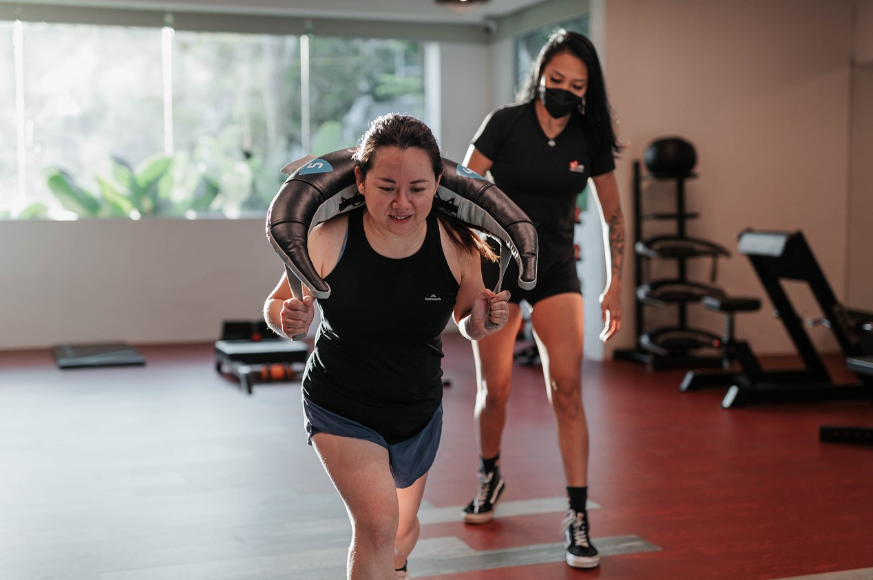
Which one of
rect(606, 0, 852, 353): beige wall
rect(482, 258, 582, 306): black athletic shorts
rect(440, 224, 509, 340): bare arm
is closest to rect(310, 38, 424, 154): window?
rect(606, 0, 852, 353): beige wall

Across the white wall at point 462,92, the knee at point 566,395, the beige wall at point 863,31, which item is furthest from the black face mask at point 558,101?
the white wall at point 462,92

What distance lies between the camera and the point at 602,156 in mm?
2996

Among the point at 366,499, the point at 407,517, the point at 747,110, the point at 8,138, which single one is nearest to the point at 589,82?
the point at 407,517

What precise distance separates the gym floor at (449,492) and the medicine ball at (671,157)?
1.56 meters

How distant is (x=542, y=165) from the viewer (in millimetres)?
2936

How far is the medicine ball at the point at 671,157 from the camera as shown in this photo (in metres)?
6.42

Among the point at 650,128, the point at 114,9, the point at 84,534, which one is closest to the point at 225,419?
the point at 84,534

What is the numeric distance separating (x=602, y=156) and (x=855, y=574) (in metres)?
1.39

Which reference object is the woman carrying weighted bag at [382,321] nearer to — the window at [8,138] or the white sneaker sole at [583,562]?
the white sneaker sole at [583,562]

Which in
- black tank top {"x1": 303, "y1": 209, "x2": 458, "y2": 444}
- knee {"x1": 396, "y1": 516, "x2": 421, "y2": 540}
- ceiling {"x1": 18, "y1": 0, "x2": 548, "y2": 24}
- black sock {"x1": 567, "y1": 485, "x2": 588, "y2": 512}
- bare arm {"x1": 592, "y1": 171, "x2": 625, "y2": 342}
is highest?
ceiling {"x1": 18, "y1": 0, "x2": 548, "y2": 24}

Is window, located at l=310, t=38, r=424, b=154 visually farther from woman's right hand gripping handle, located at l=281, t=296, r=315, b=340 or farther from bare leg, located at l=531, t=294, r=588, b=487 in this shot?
woman's right hand gripping handle, located at l=281, t=296, r=315, b=340

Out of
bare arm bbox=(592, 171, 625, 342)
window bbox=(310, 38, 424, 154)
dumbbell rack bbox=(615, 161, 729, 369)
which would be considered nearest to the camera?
bare arm bbox=(592, 171, 625, 342)

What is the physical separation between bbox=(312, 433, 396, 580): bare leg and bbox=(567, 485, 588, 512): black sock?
1051 millimetres

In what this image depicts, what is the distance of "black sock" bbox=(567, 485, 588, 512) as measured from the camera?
287 centimetres
